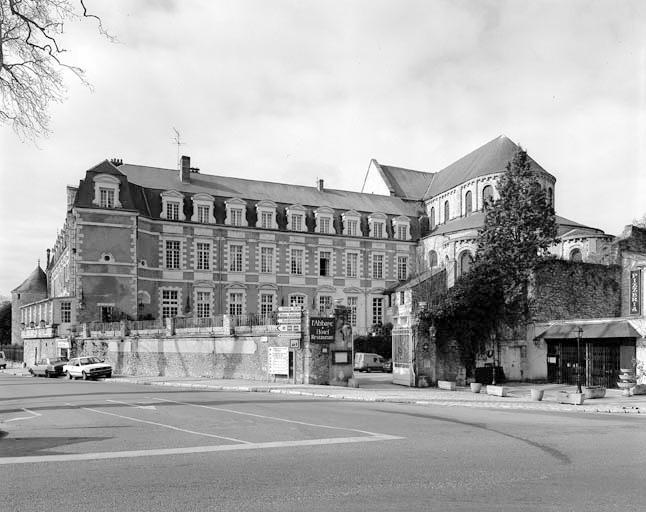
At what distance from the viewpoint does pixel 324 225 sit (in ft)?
200

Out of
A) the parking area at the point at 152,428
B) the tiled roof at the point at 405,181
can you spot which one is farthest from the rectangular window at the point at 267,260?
the parking area at the point at 152,428

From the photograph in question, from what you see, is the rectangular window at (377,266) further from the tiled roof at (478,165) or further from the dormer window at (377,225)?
the tiled roof at (478,165)

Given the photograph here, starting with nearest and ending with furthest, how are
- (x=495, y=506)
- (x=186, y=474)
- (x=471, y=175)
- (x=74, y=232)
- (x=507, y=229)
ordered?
1. (x=495, y=506)
2. (x=186, y=474)
3. (x=507, y=229)
4. (x=74, y=232)
5. (x=471, y=175)

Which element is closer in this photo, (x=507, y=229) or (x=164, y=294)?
(x=507, y=229)

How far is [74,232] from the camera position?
53.6 meters

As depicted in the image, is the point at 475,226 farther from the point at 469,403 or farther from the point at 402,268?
the point at 469,403

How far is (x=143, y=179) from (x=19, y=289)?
37.4m

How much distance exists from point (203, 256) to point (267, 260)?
5.71m

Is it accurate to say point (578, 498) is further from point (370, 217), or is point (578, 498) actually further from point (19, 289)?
point (19, 289)

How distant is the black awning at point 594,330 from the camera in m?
28.9

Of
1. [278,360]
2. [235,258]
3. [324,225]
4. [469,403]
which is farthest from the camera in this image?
[324,225]

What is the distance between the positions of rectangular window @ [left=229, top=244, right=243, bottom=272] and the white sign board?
82.1 ft

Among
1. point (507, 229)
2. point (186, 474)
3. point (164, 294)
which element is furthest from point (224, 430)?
point (164, 294)

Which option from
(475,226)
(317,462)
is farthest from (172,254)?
(317,462)
